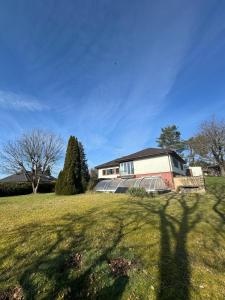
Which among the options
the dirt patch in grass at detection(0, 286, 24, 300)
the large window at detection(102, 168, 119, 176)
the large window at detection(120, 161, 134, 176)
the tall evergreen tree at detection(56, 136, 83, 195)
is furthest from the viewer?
the large window at detection(102, 168, 119, 176)

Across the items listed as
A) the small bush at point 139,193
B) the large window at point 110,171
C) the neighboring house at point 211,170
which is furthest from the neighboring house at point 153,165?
the neighboring house at point 211,170

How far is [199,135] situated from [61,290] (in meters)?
43.5

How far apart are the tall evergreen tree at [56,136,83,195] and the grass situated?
41.2 ft

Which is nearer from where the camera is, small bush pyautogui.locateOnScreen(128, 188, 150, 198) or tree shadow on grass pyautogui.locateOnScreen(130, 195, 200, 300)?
tree shadow on grass pyautogui.locateOnScreen(130, 195, 200, 300)

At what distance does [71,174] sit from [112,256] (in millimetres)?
16847

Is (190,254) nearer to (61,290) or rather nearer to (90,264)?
(90,264)

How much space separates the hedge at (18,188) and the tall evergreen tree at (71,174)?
1000 centimetres

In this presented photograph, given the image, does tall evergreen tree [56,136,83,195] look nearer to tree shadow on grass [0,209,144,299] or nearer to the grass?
the grass

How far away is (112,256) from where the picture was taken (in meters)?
4.76

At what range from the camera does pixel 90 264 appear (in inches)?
172

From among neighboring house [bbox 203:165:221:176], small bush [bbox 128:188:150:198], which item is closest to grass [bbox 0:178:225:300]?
small bush [bbox 128:188:150:198]

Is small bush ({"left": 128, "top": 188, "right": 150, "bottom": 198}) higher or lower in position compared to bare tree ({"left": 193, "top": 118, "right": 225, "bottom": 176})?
lower

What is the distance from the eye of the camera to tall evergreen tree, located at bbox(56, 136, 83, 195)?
2040cm

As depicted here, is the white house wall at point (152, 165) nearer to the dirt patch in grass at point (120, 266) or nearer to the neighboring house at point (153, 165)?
the neighboring house at point (153, 165)
